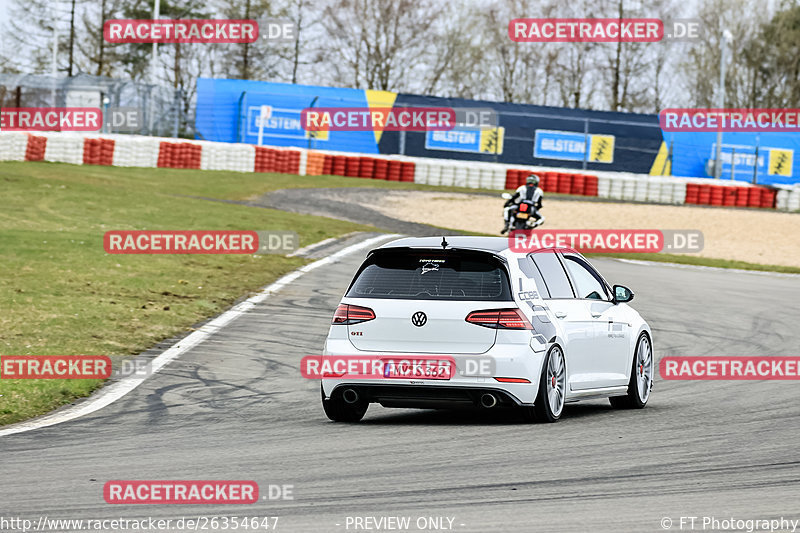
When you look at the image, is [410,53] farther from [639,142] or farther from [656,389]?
[656,389]

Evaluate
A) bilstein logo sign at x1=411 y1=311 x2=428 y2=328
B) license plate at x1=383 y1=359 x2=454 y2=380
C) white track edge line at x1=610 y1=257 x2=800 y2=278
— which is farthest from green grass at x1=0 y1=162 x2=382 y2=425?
white track edge line at x1=610 y1=257 x2=800 y2=278

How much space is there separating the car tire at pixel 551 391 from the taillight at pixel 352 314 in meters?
1.35

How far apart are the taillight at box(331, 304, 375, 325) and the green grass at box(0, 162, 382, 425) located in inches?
105

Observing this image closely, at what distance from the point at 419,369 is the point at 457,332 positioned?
0.39m

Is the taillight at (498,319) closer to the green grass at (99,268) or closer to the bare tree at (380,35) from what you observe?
the green grass at (99,268)

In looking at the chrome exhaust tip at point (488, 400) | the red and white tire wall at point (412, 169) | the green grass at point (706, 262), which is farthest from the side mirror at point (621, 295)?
the red and white tire wall at point (412, 169)

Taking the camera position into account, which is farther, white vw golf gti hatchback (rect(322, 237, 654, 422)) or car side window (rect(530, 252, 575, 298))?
car side window (rect(530, 252, 575, 298))

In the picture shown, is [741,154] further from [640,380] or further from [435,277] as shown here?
[435,277]

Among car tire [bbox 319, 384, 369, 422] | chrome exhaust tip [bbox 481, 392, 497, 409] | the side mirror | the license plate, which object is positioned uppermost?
the side mirror

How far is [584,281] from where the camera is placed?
422 inches

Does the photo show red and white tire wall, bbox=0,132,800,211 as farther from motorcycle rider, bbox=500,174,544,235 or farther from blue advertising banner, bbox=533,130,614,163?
motorcycle rider, bbox=500,174,544,235

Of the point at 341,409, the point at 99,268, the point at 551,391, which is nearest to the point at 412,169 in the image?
the point at 99,268

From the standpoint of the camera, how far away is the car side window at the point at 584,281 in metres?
10.5

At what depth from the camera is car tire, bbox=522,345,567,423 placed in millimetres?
9258
